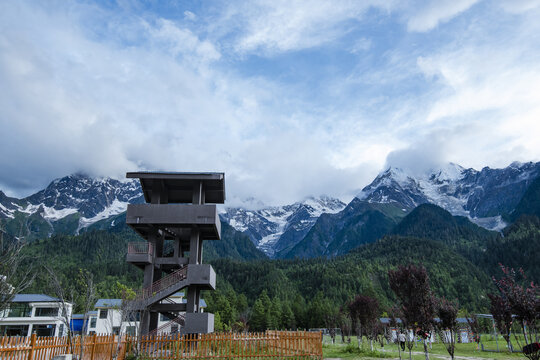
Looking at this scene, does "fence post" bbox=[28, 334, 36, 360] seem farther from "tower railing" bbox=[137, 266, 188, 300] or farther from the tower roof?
the tower roof

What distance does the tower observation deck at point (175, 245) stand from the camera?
98.4 feet

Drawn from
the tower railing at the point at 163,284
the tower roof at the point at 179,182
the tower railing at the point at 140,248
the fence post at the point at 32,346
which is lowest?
the fence post at the point at 32,346

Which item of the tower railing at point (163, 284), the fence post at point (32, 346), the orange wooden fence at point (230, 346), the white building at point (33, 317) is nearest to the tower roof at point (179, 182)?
the tower railing at point (163, 284)

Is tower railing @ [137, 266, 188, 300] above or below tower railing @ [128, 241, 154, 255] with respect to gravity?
below

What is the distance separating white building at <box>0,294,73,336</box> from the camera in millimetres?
59375

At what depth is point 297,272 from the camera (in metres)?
171

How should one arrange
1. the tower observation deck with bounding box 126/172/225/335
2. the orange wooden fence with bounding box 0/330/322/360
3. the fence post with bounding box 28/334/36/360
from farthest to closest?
the tower observation deck with bounding box 126/172/225/335 < the orange wooden fence with bounding box 0/330/322/360 < the fence post with bounding box 28/334/36/360

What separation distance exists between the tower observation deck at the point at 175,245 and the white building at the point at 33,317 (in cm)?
3652

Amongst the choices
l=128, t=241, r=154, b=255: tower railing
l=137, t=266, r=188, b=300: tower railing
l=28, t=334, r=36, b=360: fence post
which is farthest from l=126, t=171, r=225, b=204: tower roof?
l=28, t=334, r=36, b=360: fence post

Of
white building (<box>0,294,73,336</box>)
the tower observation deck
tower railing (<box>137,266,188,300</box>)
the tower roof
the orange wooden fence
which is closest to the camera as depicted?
the orange wooden fence

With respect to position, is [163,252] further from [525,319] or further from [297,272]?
[297,272]

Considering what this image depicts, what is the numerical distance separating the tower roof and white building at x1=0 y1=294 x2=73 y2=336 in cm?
3730

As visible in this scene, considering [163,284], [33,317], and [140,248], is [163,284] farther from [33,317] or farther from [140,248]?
[33,317]

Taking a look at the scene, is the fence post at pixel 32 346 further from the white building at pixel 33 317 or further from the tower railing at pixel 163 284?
the white building at pixel 33 317
